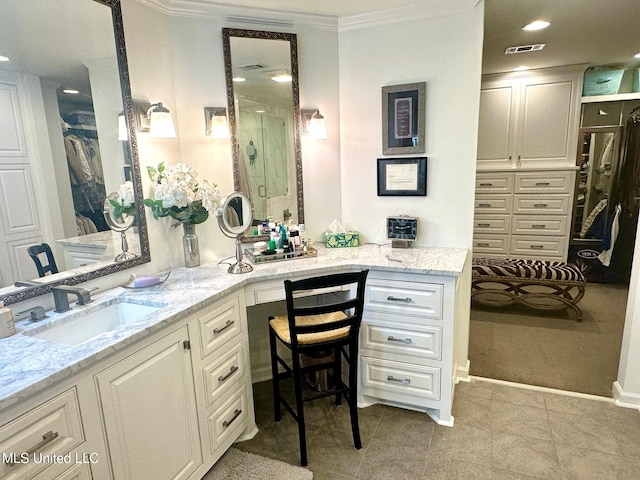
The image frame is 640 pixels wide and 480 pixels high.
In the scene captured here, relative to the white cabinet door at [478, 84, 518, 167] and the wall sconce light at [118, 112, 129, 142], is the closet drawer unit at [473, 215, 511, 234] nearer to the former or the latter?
the white cabinet door at [478, 84, 518, 167]

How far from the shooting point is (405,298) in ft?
7.26

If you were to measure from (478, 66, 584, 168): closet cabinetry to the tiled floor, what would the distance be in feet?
10.2

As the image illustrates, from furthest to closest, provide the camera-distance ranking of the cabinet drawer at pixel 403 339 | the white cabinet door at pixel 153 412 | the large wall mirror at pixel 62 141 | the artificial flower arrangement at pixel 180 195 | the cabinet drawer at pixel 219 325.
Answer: the cabinet drawer at pixel 403 339 < the artificial flower arrangement at pixel 180 195 < the cabinet drawer at pixel 219 325 < the large wall mirror at pixel 62 141 < the white cabinet door at pixel 153 412

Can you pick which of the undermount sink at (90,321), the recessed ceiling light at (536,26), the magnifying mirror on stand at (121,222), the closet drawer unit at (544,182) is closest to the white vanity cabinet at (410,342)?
the undermount sink at (90,321)

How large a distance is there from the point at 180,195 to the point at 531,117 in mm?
4284

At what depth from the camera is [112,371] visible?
1.35 meters

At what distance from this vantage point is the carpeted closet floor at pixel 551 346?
8.87ft

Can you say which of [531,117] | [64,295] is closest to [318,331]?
[64,295]

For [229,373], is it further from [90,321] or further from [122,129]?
[122,129]

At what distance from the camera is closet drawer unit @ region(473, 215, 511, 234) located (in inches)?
190

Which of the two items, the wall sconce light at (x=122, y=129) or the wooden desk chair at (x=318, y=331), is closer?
the wooden desk chair at (x=318, y=331)

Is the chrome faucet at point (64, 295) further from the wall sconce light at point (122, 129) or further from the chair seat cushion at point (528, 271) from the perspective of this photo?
the chair seat cushion at point (528, 271)

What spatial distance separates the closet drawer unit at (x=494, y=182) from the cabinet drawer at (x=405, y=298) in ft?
10.2

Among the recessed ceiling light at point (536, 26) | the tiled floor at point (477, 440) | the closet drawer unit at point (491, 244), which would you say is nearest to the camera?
the tiled floor at point (477, 440)
